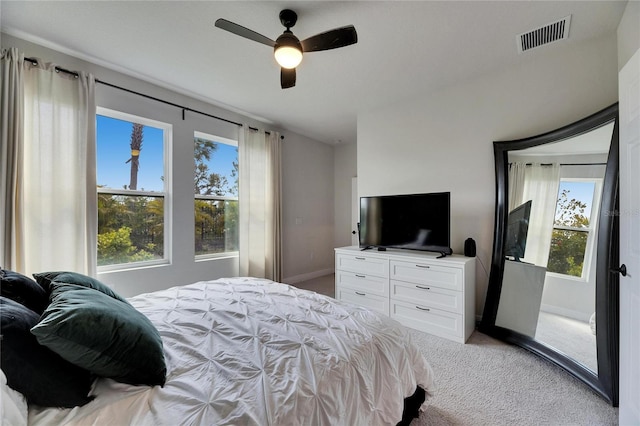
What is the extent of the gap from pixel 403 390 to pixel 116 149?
351cm

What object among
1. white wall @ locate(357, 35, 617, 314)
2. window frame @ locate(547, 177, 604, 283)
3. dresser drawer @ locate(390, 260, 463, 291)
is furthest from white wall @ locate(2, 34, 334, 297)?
window frame @ locate(547, 177, 604, 283)

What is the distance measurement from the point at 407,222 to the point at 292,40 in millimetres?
2181

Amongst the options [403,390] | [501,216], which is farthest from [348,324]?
[501,216]

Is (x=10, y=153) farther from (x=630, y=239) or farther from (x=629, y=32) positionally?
(x=629, y=32)

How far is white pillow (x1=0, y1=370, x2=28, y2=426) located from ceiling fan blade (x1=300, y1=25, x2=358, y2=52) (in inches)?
85.3

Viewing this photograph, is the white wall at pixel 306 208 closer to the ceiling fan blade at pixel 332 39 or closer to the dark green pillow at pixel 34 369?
the ceiling fan blade at pixel 332 39

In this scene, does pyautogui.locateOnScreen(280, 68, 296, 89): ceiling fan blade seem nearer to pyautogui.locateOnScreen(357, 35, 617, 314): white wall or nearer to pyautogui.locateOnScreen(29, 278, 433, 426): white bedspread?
pyautogui.locateOnScreen(29, 278, 433, 426): white bedspread

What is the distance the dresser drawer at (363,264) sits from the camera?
3062mm

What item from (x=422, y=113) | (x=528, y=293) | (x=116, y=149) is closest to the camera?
(x=528, y=293)

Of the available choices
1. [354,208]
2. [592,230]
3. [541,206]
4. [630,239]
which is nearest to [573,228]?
[592,230]

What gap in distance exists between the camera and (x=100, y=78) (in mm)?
2684

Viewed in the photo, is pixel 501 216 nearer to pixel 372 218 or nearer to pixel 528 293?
pixel 528 293

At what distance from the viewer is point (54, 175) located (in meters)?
2.39

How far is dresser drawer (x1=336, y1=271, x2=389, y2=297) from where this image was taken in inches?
120
